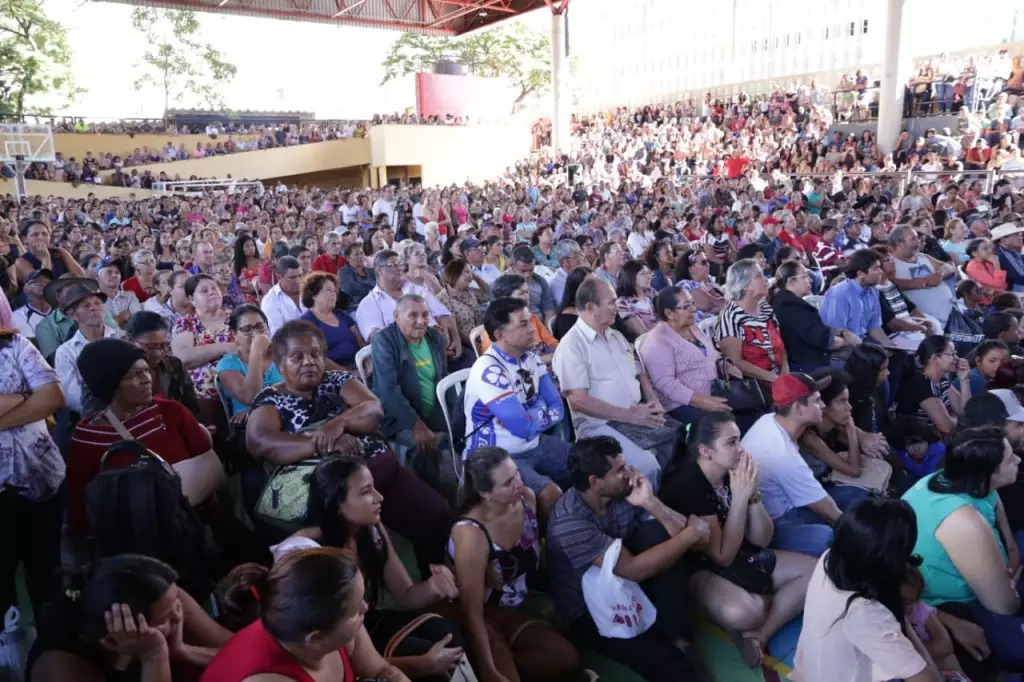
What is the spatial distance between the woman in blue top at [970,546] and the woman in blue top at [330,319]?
303 centimetres

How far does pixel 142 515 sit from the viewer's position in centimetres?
198

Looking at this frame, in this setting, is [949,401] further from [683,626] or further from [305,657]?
[305,657]

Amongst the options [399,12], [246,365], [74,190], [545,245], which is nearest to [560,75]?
[399,12]

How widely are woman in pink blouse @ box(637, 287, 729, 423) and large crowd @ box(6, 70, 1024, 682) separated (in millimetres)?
19

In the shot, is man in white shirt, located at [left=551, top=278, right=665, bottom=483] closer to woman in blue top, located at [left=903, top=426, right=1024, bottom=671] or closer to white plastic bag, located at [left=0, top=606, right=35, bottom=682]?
woman in blue top, located at [left=903, top=426, right=1024, bottom=671]

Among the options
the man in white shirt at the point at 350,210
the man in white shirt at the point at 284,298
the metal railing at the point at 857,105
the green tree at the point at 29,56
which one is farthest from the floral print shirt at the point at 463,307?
the green tree at the point at 29,56

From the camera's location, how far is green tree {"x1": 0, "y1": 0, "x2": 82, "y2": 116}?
25359 millimetres

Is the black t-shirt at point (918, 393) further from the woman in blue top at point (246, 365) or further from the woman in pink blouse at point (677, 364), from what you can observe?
the woman in blue top at point (246, 365)

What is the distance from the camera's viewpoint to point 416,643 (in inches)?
83.1

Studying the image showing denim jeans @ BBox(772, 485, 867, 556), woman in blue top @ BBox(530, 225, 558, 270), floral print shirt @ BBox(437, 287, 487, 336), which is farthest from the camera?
woman in blue top @ BBox(530, 225, 558, 270)

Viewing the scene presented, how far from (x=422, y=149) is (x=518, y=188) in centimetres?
912

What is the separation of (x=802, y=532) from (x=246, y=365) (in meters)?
2.61

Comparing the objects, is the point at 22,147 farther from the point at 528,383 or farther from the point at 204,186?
the point at 528,383

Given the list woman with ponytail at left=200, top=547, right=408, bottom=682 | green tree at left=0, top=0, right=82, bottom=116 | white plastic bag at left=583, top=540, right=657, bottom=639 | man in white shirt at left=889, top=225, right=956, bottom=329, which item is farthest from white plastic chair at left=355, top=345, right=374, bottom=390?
green tree at left=0, top=0, right=82, bottom=116
